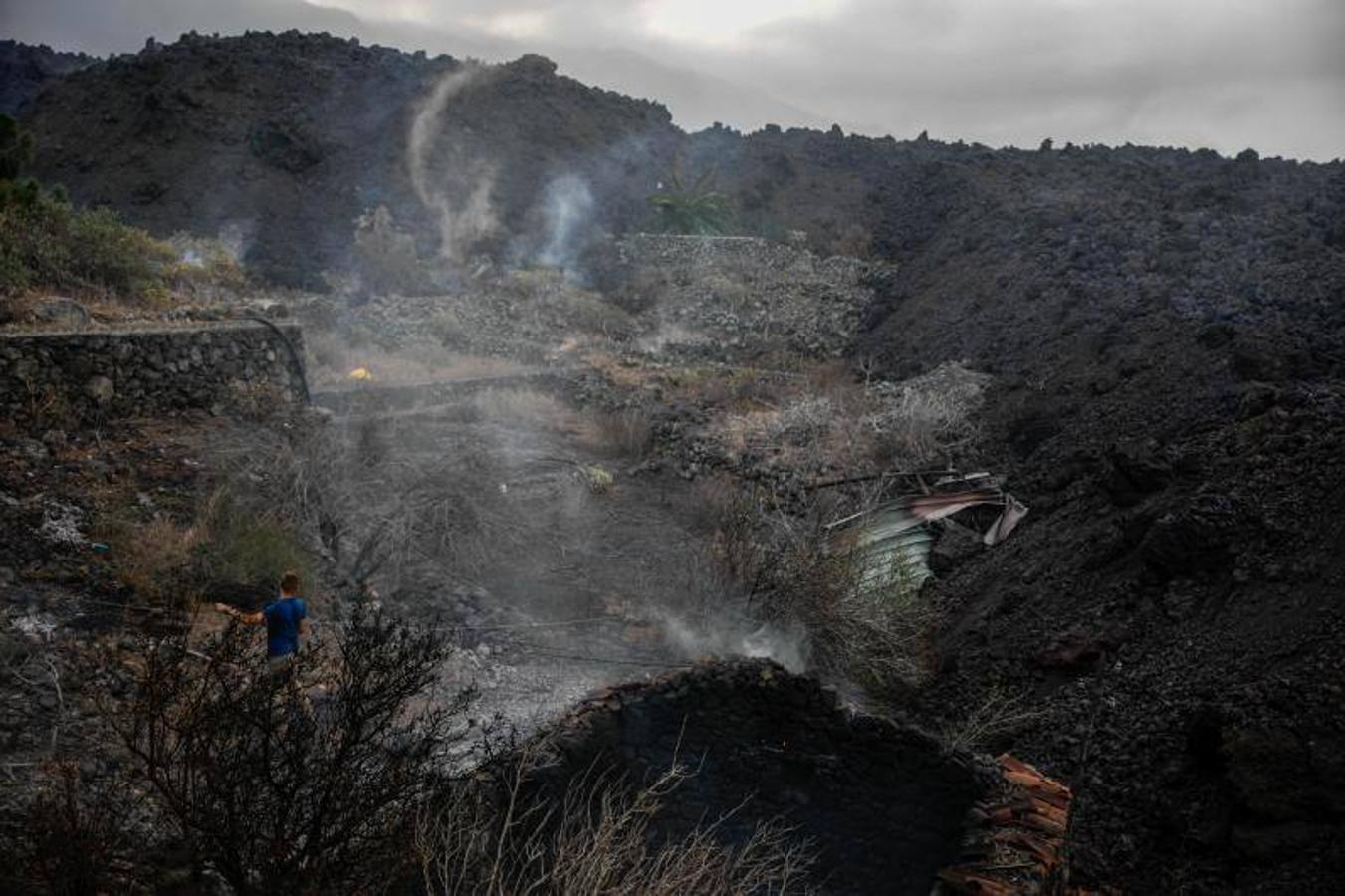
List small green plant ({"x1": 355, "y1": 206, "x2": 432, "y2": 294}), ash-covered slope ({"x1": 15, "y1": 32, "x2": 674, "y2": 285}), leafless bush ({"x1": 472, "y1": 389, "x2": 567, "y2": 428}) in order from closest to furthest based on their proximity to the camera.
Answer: leafless bush ({"x1": 472, "y1": 389, "x2": 567, "y2": 428}), small green plant ({"x1": 355, "y1": 206, "x2": 432, "y2": 294}), ash-covered slope ({"x1": 15, "y1": 32, "x2": 674, "y2": 285})

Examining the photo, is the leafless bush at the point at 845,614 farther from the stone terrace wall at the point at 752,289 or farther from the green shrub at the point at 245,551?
the stone terrace wall at the point at 752,289

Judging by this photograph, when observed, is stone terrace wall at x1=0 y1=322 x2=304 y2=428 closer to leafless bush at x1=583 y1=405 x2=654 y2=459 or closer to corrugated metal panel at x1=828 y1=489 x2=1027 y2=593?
leafless bush at x1=583 y1=405 x2=654 y2=459

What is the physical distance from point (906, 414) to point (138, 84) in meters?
26.9

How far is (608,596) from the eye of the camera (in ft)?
31.5

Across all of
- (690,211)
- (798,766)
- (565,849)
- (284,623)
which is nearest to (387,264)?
(690,211)

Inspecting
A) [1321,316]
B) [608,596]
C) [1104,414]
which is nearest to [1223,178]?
[1321,316]

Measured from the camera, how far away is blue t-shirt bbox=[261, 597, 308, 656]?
5.48 m

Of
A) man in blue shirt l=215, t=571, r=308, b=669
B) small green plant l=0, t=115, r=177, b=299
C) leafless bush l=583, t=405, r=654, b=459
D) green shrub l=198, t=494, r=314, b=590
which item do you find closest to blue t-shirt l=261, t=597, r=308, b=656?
man in blue shirt l=215, t=571, r=308, b=669

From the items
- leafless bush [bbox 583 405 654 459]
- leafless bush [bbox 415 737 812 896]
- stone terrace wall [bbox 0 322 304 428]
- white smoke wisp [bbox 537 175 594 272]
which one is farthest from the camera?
white smoke wisp [bbox 537 175 594 272]

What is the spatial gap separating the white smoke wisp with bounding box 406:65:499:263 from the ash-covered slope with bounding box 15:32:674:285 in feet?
0.34

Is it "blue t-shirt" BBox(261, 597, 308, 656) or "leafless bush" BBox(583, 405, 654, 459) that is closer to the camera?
"blue t-shirt" BBox(261, 597, 308, 656)

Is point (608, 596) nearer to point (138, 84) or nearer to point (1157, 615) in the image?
point (1157, 615)

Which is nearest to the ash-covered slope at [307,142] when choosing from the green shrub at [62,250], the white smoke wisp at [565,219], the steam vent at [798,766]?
the white smoke wisp at [565,219]

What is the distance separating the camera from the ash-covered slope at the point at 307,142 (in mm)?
23250
